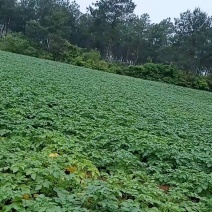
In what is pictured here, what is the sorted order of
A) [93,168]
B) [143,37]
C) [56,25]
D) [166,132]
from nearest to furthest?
[93,168] < [166,132] < [56,25] < [143,37]

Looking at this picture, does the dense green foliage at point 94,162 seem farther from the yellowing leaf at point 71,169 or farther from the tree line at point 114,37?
the tree line at point 114,37

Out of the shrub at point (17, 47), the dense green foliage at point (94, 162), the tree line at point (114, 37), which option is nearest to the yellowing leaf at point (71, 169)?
the dense green foliage at point (94, 162)

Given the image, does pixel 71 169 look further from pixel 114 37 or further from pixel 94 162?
pixel 114 37

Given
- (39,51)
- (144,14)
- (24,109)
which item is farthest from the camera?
(144,14)

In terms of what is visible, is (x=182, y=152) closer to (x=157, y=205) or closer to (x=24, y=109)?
(x=157, y=205)

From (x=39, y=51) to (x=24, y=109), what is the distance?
34.5 metres

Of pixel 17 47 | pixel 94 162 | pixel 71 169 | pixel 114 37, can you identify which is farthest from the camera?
pixel 114 37

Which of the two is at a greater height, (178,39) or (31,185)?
Result: (178,39)

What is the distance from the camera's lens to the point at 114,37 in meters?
52.7

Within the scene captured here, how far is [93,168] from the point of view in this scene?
4.39 meters

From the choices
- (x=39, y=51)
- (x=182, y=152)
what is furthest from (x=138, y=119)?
(x=39, y=51)

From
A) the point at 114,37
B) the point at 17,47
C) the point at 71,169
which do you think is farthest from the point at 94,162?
the point at 114,37

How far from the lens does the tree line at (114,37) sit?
3862 centimetres

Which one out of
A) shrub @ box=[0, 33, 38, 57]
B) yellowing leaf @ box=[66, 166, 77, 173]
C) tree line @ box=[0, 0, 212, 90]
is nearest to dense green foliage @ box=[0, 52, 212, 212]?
yellowing leaf @ box=[66, 166, 77, 173]
